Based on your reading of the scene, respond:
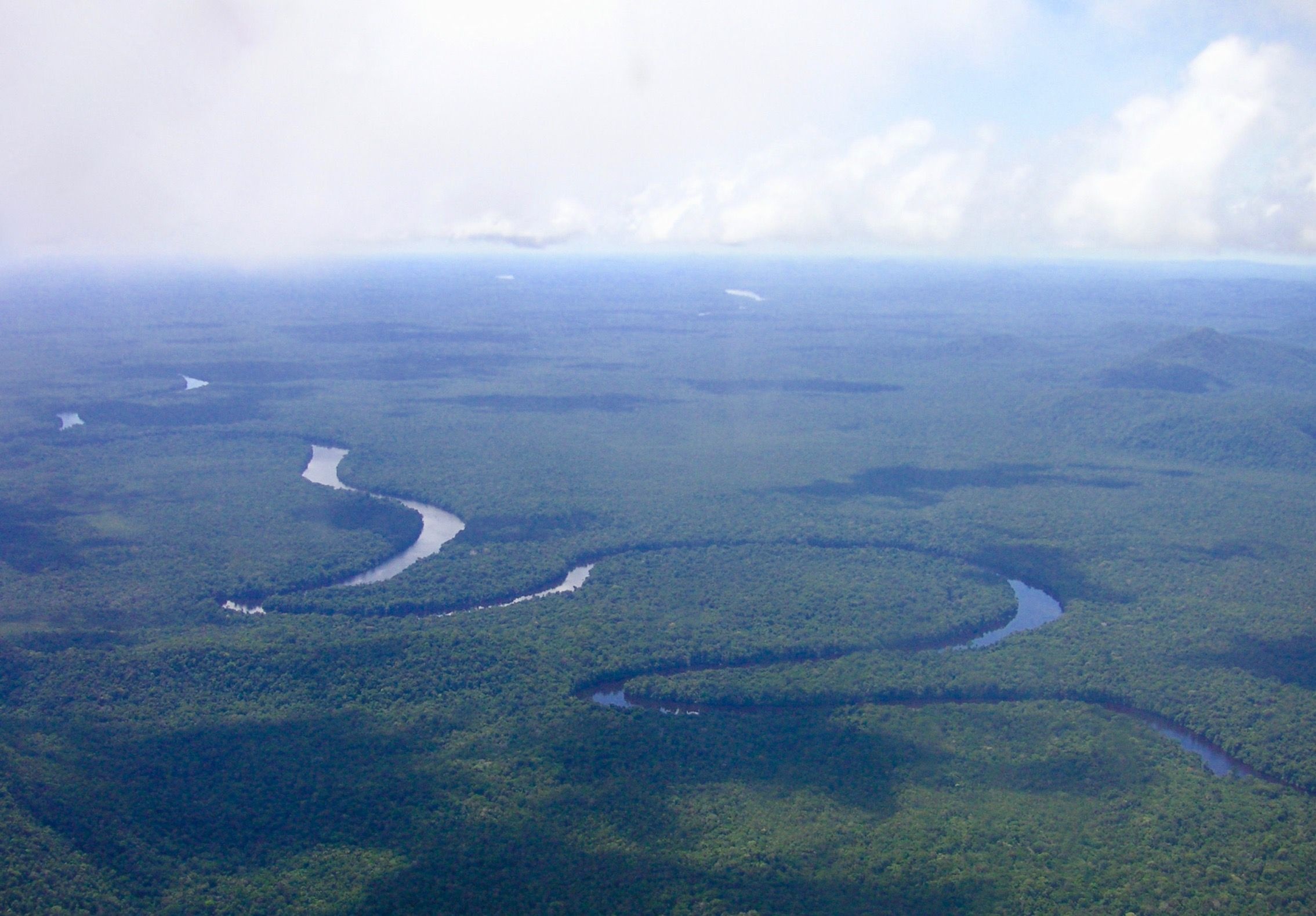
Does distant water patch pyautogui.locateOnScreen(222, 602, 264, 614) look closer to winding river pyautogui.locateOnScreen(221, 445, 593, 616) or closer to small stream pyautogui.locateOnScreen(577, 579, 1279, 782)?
winding river pyautogui.locateOnScreen(221, 445, 593, 616)

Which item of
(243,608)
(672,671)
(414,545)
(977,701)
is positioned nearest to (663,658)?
(672,671)

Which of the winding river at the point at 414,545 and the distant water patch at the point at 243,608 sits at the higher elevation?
the winding river at the point at 414,545

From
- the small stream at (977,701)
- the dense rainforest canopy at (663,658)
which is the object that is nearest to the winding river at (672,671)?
the small stream at (977,701)

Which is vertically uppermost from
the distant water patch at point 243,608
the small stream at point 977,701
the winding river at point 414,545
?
the winding river at point 414,545

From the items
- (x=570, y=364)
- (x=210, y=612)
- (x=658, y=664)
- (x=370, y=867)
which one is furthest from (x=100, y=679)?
(x=570, y=364)

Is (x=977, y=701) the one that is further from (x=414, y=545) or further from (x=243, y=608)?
(x=414, y=545)

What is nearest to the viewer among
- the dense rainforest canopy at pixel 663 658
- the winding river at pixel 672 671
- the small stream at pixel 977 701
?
the dense rainforest canopy at pixel 663 658

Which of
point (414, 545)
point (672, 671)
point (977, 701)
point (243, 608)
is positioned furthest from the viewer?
point (414, 545)

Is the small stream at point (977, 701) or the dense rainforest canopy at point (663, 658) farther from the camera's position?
the small stream at point (977, 701)

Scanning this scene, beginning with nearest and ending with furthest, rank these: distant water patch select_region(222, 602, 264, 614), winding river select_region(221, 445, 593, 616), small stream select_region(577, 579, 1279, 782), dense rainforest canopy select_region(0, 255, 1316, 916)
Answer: dense rainforest canopy select_region(0, 255, 1316, 916) → small stream select_region(577, 579, 1279, 782) → distant water patch select_region(222, 602, 264, 614) → winding river select_region(221, 445, 593, 616)

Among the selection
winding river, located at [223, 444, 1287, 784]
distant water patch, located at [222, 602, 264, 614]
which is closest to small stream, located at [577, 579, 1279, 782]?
winding river, located at [223, 444, 1287, 784]

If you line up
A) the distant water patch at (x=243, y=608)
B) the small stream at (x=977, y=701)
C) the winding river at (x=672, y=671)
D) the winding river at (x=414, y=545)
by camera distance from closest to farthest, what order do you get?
1. the small stream at (x=977, y=701)
2. the winding river at (x=672, y=671)
3. the distant water patch at (x=243, y=608)
4. the winding river at (x=414, y=545)

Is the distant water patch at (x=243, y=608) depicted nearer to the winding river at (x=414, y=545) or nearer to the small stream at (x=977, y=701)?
the winding river at (x=414, y=545)
